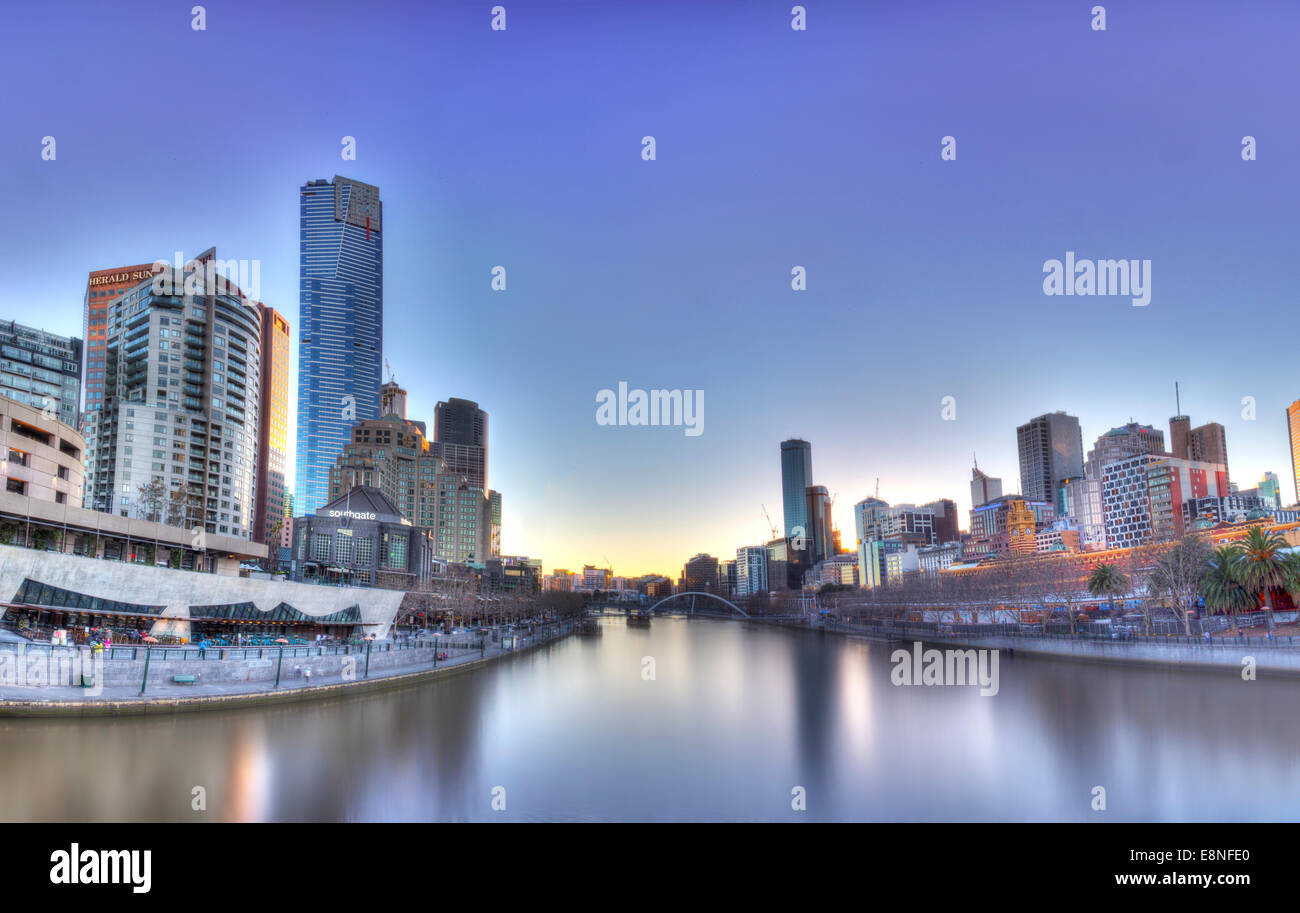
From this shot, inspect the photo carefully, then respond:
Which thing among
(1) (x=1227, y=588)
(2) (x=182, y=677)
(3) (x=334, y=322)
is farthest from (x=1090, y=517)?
(3) (x=334, y=322)

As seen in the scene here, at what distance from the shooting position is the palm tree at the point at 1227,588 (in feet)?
140

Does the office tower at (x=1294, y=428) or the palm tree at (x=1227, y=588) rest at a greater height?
the office tower at (x=1294, y=428)

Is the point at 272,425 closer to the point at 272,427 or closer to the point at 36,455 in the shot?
the point at 272,427

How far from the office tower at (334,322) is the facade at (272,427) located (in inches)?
503

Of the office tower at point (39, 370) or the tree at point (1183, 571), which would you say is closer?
the tree at point (1183, 571)

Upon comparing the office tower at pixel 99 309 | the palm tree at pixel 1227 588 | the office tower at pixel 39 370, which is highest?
the office tower at pixel 99 309

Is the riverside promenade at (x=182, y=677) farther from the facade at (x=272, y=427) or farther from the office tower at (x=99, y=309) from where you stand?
the facade at (x=272, y=427)

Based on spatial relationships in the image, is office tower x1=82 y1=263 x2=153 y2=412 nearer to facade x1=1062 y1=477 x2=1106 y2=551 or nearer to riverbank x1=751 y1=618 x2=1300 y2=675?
riverbank x1=751 y1=618 x2=1300 y2=675

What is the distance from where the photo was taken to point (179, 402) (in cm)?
9269

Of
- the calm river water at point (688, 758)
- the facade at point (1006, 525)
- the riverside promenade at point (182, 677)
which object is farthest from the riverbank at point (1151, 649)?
the facade at point (1006, 525)

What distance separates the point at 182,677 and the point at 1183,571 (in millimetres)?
49167

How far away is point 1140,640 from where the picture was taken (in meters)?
43.6

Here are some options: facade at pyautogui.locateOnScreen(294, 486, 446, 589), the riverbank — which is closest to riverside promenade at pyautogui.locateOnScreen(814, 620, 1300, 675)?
the riverbank
